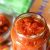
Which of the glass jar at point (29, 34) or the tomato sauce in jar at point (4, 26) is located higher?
the glass jar at point (29, 34)

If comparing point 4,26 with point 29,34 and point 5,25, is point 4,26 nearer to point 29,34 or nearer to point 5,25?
point 5,25

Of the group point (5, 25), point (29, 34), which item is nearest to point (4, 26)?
point (5, 25)

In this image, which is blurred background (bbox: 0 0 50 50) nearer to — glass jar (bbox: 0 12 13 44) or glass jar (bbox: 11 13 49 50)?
glass jar (bbox: 0 12 13 44)

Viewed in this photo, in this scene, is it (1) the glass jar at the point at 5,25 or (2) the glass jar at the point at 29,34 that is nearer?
(2) the glass jar at the point at 29,34

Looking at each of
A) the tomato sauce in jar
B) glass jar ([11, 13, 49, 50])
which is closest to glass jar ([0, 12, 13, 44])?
the tomato sauce in jar

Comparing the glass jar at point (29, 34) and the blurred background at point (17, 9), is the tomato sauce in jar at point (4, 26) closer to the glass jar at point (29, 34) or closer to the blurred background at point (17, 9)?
the blurred background at point (17, 9)

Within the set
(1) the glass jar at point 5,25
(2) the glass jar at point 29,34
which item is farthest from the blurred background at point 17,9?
(2) the glass jar at point 29,34

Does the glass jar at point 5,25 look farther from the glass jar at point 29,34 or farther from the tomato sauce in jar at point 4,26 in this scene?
the glass jar at point 29,34

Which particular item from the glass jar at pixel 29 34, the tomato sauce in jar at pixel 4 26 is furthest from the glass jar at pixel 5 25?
the glass jar at pixel 29 34
